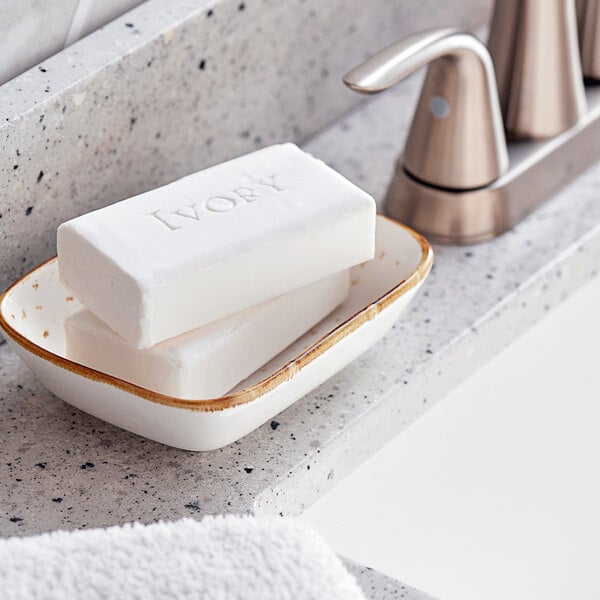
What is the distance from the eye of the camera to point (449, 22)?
0.96 meters

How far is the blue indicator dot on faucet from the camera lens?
748 millimetres

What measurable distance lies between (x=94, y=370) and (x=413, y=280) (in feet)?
0.56

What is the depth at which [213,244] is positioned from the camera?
1.88 feet

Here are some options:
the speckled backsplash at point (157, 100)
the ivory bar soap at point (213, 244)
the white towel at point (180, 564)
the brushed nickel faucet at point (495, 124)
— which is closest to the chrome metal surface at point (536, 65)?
the brushed nickel faucet at point (495, 124)

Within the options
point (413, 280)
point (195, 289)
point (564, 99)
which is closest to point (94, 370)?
point (195, 289)

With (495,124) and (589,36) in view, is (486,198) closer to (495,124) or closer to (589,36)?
(495,124)

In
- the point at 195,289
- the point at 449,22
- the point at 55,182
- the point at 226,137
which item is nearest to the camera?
the point at 195,289

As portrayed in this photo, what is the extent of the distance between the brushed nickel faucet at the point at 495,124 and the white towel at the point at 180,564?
12.5 inches

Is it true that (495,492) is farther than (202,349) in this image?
Yes

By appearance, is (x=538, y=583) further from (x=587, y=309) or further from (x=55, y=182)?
(x=55, y=182)

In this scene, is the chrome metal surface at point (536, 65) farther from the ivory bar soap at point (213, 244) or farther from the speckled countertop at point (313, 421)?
the ivory bar soap at point (213, 244)

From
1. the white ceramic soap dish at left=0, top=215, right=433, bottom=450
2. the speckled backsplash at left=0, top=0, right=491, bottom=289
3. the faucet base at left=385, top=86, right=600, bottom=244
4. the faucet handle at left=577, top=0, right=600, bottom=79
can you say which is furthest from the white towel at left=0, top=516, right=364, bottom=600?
the faucet handle at left=577, top=0, right=600, bottom=79

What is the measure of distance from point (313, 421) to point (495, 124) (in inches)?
9.3

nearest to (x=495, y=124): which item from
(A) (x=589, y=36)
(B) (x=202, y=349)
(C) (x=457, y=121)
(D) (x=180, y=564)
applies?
(C) (x=457, y=121)
